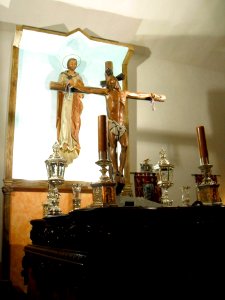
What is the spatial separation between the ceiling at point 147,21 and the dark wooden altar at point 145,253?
110 inches

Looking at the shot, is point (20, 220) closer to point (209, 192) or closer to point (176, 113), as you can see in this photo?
point (209, 192)

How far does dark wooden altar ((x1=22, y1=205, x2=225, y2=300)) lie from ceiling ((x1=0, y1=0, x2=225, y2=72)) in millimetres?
2800

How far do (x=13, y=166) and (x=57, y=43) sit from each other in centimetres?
141

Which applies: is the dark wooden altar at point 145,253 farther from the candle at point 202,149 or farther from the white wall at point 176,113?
the white wall at point 176,113

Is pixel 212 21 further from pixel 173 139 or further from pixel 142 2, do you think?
pixel 173 139

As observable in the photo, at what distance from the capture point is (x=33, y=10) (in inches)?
Result: 139

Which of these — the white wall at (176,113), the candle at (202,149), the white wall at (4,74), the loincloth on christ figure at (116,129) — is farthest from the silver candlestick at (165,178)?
the white wall at (4,74)

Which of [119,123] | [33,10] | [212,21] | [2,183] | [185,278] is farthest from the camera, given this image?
[212,21]

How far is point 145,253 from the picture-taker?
1.27 meters

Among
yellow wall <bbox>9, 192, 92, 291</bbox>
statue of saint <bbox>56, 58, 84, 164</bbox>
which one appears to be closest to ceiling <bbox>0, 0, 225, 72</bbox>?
statue of saint <bbox>56, 58, 84, 164</bbox>

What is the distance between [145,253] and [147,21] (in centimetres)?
323

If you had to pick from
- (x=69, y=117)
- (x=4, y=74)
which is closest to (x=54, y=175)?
(x=69, y=117)

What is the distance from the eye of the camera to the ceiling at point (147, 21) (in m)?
3.56

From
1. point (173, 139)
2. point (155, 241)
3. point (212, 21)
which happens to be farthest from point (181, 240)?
point (212, 21)
